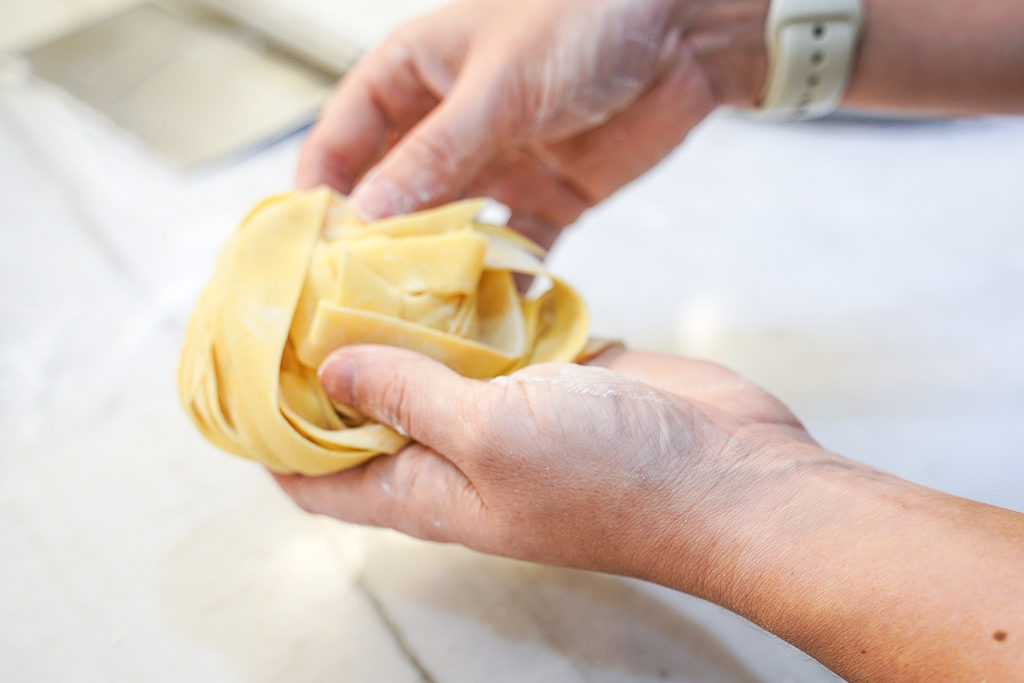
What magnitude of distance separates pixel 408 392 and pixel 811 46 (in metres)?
0.82

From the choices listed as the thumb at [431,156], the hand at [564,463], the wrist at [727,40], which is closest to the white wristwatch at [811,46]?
the wrist at [727,40]

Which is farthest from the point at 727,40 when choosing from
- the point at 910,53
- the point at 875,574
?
the point at 875,574

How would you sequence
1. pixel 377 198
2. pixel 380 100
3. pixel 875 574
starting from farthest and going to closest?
pixel 380 100 < pixel 377 198 < pixel 875 574

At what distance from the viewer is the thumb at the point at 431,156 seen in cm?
103

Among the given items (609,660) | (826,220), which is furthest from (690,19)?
(609,660)

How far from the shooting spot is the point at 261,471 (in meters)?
1.19

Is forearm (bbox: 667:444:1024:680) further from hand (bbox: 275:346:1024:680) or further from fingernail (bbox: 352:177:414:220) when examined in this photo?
fingernail (bbox: 352:177:414:220)

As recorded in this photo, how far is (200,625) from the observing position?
3.26 ft

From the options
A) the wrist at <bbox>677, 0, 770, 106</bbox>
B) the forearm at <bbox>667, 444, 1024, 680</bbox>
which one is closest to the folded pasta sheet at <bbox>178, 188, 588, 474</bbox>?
the forearm at <bbox>667, 444, 1024, 680</bbox>

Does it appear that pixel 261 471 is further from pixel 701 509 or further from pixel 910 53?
pixel 910 53

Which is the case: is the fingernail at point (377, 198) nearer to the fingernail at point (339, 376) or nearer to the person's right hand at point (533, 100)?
the person's right hand at point (533, 100)

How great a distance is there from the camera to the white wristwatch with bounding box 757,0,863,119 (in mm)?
1152

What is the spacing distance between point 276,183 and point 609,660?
1.29 meters

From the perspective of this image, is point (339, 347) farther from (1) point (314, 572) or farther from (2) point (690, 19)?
(2) point (690, 19)
